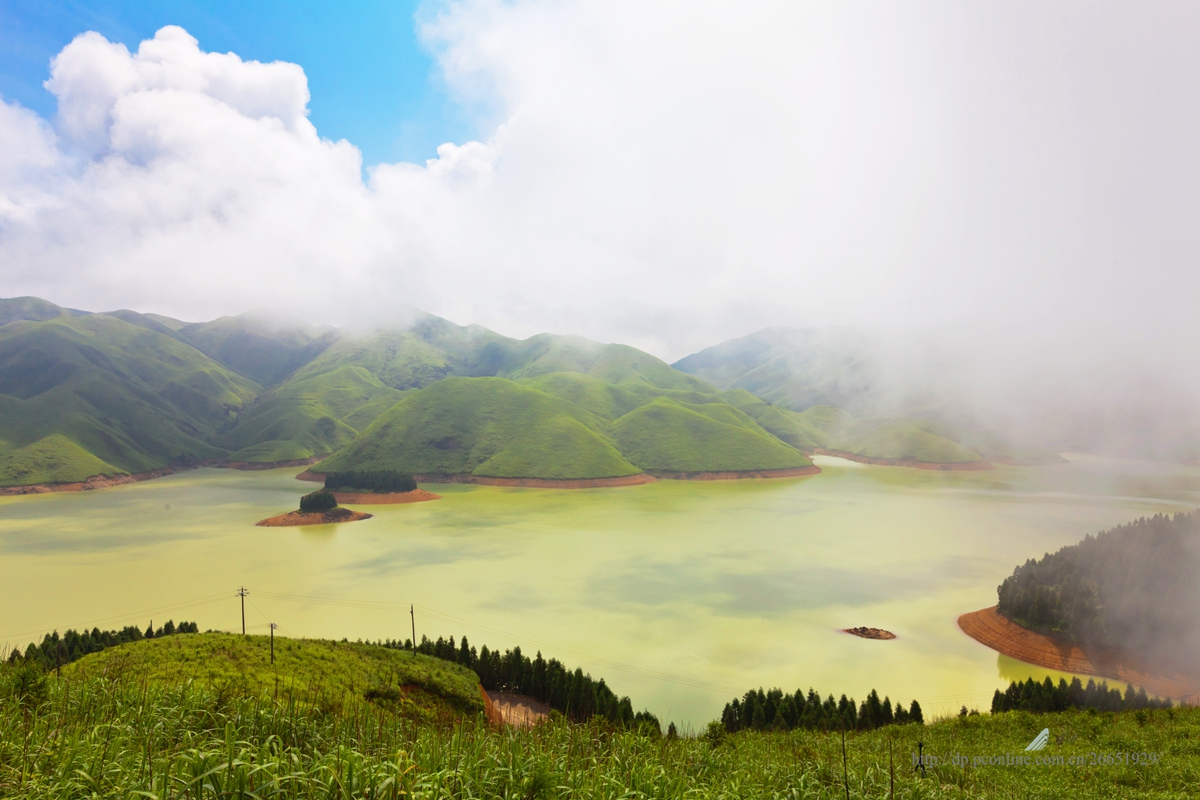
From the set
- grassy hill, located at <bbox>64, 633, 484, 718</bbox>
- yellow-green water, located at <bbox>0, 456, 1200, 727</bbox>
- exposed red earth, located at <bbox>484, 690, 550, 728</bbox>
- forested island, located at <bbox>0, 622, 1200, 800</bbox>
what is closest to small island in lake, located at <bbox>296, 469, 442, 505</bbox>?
yellow-green water, located at <bbox>0, 456, 1200, 727</bbox>

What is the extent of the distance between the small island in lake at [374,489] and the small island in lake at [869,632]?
2562 inches

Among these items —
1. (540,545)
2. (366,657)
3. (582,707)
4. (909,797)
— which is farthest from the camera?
(540,545)

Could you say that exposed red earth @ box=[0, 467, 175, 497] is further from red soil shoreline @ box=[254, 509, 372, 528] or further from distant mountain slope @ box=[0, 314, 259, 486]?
red soil shoreline @ box=[254, 509, 372, 528]

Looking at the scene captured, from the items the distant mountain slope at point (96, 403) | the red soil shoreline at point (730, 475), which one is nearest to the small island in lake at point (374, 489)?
the red soil shoreline at point (730, 475)

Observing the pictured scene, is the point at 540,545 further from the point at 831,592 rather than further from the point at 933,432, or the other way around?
the point at 933,432

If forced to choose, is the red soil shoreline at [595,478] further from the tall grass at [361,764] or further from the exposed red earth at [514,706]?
the tall grass at [361,764]

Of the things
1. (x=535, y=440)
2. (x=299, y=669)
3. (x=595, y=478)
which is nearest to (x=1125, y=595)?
(x=299, y=669)

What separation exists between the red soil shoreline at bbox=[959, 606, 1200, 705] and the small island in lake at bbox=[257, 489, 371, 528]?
63576mm

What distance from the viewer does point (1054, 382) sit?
156 meters

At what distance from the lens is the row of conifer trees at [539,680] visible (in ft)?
71.9

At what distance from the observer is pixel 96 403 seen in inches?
5236

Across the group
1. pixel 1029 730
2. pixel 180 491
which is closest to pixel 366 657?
pixel 1029 730

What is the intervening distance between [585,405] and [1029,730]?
136042 millimetres

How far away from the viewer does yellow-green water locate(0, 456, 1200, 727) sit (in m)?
29.5
